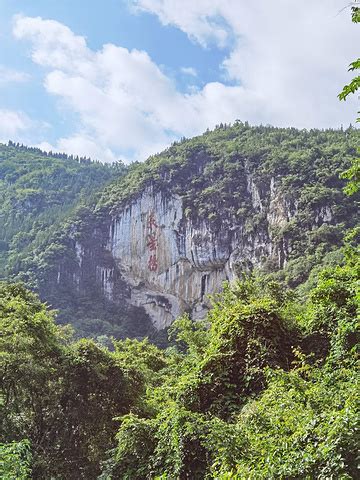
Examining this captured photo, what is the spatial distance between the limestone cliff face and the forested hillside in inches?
452

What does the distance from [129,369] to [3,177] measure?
339ft

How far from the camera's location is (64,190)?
308 ft

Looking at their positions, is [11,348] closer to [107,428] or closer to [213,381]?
[107,428]

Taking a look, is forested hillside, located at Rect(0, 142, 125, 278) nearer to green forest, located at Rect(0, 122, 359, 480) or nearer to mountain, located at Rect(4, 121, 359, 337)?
mountain, located at Rect(4, 121, 359, 337)

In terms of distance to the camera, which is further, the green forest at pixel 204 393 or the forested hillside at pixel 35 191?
the forested hillside at pixel 35 191

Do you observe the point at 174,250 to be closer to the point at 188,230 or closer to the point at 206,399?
the point at 188,230

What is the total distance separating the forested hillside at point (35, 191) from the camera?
71.4 metres

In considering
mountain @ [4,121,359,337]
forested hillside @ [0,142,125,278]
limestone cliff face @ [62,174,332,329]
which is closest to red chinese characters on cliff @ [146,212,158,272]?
limestone cliff face @ [62,174,332,329]

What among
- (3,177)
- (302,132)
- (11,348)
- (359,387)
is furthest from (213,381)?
(3,177)

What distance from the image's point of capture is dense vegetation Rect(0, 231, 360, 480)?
4.29 metres

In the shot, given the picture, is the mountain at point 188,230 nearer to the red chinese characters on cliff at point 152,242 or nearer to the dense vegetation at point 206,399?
the red chinese characters on cliff at point 152,242

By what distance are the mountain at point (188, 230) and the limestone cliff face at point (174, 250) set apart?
132 millimetres

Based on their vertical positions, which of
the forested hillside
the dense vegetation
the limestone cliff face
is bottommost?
the dense vegetation

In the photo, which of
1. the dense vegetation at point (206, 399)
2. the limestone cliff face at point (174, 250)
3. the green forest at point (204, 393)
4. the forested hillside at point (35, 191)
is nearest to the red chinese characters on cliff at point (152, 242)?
the limestone cliff face at point (174, 250)
